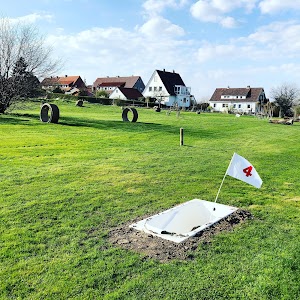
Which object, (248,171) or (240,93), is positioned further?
(240,93)

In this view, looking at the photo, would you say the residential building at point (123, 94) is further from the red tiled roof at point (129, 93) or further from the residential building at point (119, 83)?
the residential building at point (119, 83)

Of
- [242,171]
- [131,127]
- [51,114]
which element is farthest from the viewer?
[131,127]

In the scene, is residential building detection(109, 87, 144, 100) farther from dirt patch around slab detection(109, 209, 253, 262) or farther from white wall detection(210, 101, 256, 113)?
dirt patch around slab detection(109, 209, 253, 262)

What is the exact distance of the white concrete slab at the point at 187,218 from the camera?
6.31 metres

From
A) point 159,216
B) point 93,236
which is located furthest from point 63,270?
point 159,216

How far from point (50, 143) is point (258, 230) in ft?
40.4

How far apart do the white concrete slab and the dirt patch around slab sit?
5.5 inches

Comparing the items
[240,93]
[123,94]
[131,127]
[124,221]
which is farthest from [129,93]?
[124,221]

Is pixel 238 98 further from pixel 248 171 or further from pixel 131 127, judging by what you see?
pixel 248 171

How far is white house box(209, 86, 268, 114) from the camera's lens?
85.8m

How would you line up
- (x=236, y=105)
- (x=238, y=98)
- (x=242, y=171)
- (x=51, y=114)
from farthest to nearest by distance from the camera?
(x=238, y=98)
(x=236, y=105)
(x=51, y=114)
(x=242, y=171)

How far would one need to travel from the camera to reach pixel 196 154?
14773 millimetres

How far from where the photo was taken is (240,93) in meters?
87.8

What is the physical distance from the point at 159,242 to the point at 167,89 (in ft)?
246
